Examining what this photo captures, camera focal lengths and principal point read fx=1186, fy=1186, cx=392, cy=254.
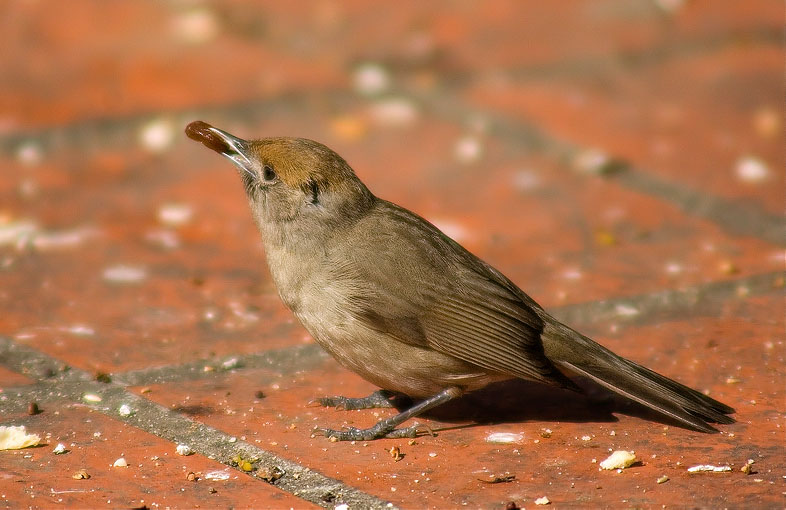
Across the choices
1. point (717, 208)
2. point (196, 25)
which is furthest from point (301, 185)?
point (196, 25)

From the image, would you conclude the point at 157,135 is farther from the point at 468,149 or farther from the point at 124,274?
the point at 468,149

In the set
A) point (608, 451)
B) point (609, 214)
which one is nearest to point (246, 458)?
point (608, 451)

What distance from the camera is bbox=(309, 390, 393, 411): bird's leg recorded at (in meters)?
3.99

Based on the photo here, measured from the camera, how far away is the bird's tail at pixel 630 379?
12.3ft

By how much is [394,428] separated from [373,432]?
0.37ft

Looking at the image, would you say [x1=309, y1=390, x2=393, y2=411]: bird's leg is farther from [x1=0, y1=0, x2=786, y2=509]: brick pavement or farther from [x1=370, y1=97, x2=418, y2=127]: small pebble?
[x1=370, y1=97, x2=418, y2=127]: small pebble

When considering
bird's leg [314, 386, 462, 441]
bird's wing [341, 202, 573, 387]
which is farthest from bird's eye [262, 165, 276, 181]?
bird's leg [314, 386, 462, 441]

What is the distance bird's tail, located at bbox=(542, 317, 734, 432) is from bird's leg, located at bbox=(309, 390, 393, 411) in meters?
0.60

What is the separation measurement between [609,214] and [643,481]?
2277mm

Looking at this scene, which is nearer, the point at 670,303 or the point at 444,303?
the point at 444,303

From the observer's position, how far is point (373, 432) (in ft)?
12.5

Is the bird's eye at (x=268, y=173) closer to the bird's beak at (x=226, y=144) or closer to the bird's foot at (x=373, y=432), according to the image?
the bird's beak at (x=226, y=144)

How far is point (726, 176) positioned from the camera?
5.78 meters

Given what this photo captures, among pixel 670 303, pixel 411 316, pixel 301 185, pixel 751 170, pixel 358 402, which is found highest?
pixel 751 170
